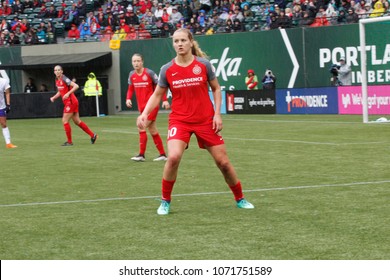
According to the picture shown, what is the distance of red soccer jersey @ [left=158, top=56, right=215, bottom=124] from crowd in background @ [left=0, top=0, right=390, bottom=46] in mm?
23461

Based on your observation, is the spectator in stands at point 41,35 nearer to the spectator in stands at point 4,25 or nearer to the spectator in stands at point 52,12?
the spectator in stands at point 52,12

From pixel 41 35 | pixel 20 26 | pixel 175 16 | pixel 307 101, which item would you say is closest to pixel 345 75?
pixel 307 101

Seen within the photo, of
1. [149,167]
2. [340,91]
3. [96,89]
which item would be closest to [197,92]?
[149,167]

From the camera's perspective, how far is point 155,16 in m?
43.5

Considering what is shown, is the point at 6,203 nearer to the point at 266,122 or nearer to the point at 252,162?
the point at 252,162

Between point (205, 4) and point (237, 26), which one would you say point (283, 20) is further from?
point (205, 4)

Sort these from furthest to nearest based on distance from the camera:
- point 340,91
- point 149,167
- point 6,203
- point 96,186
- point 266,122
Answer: point 340,91 < point 266,122 < point 149,167 < point 96,186 < point 6,203

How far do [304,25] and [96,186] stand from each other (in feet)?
82.0

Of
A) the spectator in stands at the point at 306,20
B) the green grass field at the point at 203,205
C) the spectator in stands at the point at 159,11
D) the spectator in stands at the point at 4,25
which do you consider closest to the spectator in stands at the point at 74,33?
the spectator in stands at the point at 4,25

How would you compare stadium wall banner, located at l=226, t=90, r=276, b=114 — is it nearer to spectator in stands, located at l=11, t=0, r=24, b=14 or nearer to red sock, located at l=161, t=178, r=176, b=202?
spectator in stands, located at l=11, t=0, r=24, b=14

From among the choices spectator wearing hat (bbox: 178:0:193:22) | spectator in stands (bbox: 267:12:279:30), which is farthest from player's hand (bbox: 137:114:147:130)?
spectator wearing hat (bbox: 178:0:193:22)

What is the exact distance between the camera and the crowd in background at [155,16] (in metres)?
36.2

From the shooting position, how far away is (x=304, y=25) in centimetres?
3659

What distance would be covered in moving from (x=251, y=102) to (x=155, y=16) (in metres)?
9.43
